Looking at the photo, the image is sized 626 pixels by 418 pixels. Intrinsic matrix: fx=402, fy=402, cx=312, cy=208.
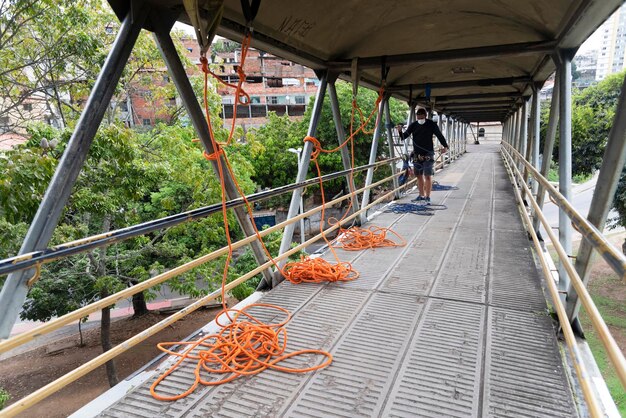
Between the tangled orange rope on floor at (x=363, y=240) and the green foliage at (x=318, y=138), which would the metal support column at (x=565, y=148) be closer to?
the tangled orange rope on floor at (x=363, y=240)

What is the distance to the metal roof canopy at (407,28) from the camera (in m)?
3.39

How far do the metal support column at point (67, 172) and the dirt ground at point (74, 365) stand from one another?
303 inches

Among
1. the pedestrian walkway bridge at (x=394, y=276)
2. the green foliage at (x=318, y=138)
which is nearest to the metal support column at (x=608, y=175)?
the pedestrian walkway bridge at (x=394, y=276)

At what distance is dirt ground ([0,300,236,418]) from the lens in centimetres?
1022

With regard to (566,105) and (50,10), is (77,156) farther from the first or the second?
(50,10)

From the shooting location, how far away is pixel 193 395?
2.28 m

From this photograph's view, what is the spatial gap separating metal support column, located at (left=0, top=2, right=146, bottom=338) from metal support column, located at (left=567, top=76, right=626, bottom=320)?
279 centimetres

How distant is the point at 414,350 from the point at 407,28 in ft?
11.9

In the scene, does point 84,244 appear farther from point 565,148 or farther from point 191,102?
point 565,148

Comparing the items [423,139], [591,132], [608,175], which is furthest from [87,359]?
[591,132]

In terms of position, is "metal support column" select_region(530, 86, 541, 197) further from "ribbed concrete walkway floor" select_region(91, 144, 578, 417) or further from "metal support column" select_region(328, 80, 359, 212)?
"metal support column" select_region(328, 80, 359, 212)

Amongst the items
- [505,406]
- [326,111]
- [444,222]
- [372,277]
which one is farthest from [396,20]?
[326,111]

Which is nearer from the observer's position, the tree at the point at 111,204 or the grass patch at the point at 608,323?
A: the tree at the point at 111,204

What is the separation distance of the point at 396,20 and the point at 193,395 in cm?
415
